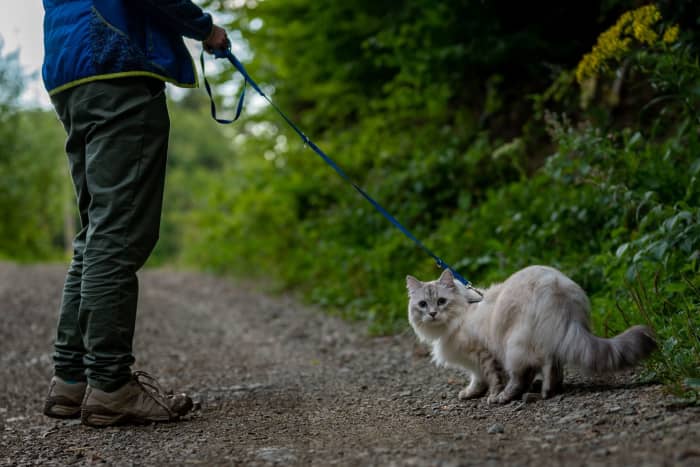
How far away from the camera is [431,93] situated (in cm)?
629

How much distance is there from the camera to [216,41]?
10.3ft

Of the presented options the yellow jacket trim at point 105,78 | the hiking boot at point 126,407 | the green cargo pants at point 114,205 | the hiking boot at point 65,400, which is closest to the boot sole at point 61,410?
the hiking boot at point 65,400

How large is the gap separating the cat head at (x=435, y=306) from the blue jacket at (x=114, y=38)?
153cm

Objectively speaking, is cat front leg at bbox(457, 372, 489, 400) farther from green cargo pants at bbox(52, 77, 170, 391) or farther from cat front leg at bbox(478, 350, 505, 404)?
green cargo pants at bbox(52, 77, 170, 391)

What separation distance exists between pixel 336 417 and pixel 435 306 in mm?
747

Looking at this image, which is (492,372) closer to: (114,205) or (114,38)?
(114,205)

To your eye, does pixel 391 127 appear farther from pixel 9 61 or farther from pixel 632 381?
pixel 9 61

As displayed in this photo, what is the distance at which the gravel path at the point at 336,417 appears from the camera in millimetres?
2025

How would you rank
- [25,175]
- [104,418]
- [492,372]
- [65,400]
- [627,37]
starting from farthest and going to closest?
[25,175]
[627,37]
[65,400]
[492,372]
[104,418]

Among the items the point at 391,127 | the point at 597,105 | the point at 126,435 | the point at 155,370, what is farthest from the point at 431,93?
the point at 126,435

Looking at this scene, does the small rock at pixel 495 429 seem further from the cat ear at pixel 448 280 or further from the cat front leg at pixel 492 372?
the cat ear at pixel 448 280

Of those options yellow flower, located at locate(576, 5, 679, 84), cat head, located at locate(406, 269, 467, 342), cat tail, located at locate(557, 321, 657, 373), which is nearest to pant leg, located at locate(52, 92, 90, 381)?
cat head, located at locate(406, 269, 467, 342)

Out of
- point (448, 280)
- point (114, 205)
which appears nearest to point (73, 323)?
point (114, 205)

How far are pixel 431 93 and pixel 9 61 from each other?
831cm
